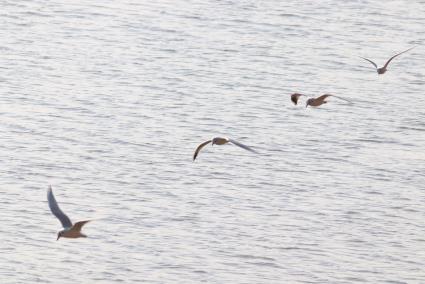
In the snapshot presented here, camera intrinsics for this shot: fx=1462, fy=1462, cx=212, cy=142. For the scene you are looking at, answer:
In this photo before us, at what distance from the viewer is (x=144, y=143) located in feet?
120

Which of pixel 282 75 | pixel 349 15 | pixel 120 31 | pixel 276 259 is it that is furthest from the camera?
pixel 349 15

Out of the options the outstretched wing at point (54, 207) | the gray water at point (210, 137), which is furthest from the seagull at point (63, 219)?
the gray water at point (210, 137)

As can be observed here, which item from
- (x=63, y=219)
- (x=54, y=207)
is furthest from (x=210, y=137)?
(x=54, y=207)

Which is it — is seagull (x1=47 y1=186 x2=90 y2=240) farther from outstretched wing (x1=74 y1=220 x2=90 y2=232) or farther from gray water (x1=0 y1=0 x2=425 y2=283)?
gray water (x1=0 y1=0 x2=425 y2=283)

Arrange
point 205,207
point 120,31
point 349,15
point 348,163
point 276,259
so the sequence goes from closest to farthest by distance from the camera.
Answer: point 276,259 → point 205,207 → point 348,163 → point 120,31 → point 349,15

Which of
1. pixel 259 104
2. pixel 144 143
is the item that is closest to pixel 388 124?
pixel 259 104

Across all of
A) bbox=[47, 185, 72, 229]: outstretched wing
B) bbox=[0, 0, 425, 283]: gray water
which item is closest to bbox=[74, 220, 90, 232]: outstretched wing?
bbox=[47, 185, 72, 229]: outstretched wing

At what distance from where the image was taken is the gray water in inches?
1120

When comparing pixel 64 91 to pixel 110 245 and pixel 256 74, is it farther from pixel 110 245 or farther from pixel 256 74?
pixel 110 245

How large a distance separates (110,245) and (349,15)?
93.5ft

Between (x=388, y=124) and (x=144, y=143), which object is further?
(x=388, y=124)

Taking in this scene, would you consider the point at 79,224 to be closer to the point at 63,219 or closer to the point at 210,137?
the point at 63,219

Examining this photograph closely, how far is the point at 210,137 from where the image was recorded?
37.6 meters

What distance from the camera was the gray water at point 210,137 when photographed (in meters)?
28.5
